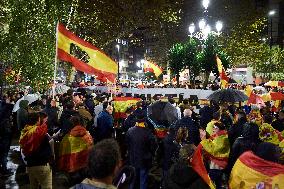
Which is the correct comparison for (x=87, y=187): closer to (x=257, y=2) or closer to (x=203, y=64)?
(x=203, y=64)

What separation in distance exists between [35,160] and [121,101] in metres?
7.60

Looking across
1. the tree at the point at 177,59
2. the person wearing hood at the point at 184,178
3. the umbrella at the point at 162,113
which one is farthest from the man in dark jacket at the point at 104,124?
the tree at the point at 177,59

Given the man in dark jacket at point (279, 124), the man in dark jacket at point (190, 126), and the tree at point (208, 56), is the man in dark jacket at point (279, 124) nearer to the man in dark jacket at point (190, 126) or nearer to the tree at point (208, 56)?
the man in dark jacket at point (190, 126)

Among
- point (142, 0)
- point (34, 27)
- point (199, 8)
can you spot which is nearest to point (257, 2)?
point (199, 8)

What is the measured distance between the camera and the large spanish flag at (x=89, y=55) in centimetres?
1116

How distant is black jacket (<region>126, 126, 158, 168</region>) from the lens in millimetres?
8750

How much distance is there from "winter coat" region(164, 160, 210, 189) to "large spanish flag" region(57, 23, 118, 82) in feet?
22.0

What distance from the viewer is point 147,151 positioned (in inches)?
349

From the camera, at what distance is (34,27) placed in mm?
18094

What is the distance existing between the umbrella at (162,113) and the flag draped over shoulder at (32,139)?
460 centimetres

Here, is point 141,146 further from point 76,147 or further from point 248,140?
point 248,140

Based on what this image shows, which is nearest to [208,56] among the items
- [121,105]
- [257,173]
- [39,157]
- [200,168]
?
[121,105]

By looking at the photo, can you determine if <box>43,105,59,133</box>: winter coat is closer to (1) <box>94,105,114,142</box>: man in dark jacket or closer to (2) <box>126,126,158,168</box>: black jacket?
(1) <box>94,105,114,142</box>: man in dark jacket

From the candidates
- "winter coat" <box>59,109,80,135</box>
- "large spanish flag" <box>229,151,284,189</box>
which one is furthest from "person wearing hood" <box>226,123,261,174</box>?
"winter coat" <box>59,109,80,135</box>
